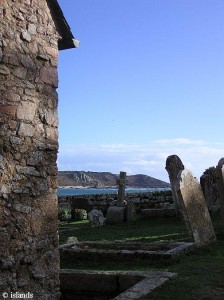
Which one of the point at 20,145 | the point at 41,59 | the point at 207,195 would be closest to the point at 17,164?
the point at 20,145

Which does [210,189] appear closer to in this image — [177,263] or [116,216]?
[116,216]

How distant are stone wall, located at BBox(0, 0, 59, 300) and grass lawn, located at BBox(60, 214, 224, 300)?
1.48 meters

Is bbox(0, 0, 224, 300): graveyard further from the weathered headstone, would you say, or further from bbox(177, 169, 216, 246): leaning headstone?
the weathered headstone

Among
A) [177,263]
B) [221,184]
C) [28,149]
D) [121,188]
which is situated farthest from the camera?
[121,188]

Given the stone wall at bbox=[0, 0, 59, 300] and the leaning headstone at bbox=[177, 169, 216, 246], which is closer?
the stone wall at bbox=[0, 0, 59, 300]

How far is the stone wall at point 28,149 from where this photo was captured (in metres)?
5.06

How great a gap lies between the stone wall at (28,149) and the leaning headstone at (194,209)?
4.67 meters

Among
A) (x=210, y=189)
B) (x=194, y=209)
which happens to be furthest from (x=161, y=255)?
(x=210, y=189)

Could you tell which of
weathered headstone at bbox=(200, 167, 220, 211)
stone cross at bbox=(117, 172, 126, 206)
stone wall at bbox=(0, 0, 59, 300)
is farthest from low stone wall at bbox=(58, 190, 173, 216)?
stone wall at bbox=(0, 0, 59, 300)

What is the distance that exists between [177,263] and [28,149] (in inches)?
159

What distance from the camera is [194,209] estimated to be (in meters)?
10.1

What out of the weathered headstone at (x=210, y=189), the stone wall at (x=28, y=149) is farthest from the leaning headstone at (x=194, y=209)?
the weathered headstone at (x=210, y=189)

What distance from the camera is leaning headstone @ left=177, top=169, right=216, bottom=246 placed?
967 centimetres

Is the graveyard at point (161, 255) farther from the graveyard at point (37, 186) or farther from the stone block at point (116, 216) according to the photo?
the stone block at point (116, 216)
